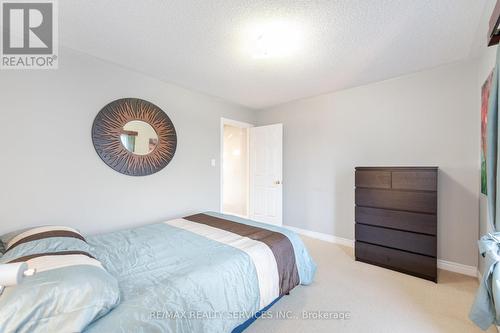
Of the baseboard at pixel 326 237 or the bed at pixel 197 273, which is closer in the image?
the bed at pixel 197 273

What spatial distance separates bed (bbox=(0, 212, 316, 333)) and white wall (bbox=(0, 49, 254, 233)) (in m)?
0.54

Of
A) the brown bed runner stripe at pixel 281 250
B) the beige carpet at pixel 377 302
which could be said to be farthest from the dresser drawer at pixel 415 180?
the brown bed runner stripe at pixel 281 250

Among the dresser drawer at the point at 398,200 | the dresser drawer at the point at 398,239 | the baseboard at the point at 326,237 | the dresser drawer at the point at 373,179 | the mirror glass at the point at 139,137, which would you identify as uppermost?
the mirror glass at the point at 139,137

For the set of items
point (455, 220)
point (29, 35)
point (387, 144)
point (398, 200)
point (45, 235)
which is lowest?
point (455, 220)

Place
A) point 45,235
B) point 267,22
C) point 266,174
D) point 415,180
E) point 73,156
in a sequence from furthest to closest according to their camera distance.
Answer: point 266,174
point 415,180
point 73,156
point 267,22
point 45,235

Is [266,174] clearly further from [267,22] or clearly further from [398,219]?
[267,22]

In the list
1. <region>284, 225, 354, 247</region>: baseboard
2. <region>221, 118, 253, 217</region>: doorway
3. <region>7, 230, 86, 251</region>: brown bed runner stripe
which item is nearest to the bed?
<region>7, 230, 86, 251</region>: brown bed runner stripe

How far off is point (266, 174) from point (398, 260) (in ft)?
7.54

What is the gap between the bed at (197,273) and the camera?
1.05 m

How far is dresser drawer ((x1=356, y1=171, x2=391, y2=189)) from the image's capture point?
2453 millimetres

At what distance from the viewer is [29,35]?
186cm

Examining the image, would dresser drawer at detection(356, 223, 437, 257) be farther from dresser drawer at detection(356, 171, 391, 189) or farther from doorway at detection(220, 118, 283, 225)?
doorway at detection(220, 118, 283, 225)

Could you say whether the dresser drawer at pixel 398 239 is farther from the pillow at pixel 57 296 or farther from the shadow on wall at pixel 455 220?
the pillow at pixel 57 296

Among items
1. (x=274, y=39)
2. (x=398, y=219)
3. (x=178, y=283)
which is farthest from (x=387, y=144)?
(x=178, y=283)
